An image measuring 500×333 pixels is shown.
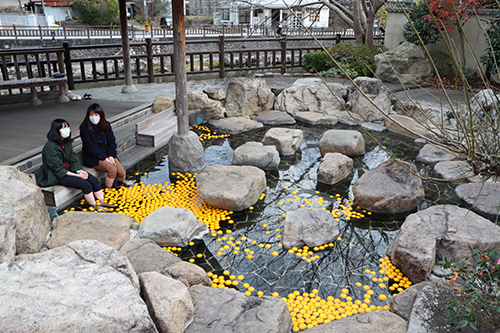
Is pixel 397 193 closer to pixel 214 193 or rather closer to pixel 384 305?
pixel 384 305

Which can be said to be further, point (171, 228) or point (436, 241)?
point (171, 228)

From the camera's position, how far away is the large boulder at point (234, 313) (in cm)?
322

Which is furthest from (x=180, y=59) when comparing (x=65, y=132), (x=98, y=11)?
(x=98, y=11)

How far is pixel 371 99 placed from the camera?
34.8ft

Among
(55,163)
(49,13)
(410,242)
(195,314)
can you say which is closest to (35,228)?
(55,163)

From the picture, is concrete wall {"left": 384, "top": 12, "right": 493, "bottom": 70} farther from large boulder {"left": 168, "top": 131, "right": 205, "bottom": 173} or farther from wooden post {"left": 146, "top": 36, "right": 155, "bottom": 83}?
wooden post {"left": 146, "top": 36, "right": 155, "bottom": 83}

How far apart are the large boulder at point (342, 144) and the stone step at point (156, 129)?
3.29m

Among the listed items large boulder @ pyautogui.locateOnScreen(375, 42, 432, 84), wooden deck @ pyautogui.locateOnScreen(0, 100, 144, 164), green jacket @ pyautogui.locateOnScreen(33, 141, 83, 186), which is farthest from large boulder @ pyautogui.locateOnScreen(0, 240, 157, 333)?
large boulder @ pyautogui.locateOnScreen(375, 42, 432, 84)

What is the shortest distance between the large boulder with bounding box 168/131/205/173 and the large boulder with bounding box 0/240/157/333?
13.2ft

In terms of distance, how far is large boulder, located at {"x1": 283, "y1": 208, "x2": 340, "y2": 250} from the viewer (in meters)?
4.91

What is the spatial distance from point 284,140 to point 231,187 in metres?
2.69

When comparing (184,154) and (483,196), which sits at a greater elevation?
(184,154)

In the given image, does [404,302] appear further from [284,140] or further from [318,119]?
[318,119]

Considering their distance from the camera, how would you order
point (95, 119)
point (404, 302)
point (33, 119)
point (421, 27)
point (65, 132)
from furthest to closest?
point (421, 27)
point (33, 119)
point (95, 119)
point (65, 132)
point (404, 302)
